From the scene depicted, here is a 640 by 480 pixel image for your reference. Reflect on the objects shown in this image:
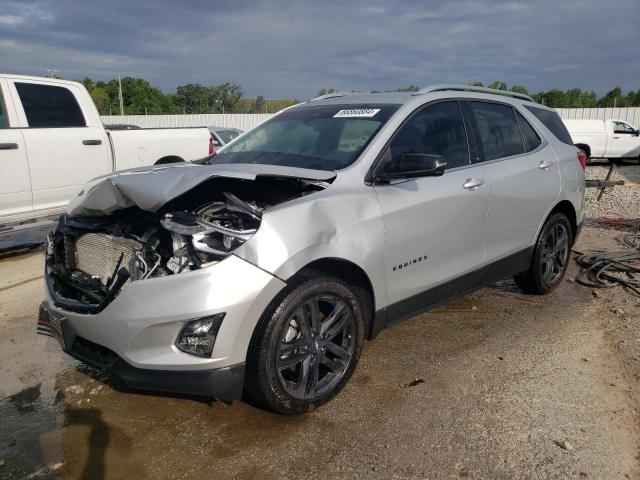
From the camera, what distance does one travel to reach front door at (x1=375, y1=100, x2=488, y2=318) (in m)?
3.32

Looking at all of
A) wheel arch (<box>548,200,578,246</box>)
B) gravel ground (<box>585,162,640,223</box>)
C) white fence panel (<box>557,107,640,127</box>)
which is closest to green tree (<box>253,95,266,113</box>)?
white fence panel (<box>557,107,640,127</box>)

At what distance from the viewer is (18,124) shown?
6.36 metres

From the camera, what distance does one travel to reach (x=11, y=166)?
6.23 metres

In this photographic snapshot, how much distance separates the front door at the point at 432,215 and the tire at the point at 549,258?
1022 mm

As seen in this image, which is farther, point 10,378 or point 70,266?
point 10,378

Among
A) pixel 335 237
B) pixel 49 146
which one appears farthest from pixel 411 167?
pixel 49 146

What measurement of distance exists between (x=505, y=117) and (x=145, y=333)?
3481mm

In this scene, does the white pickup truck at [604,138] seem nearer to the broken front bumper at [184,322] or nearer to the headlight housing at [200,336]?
the broken front bumper at [184,322]

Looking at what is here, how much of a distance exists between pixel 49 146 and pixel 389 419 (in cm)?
554

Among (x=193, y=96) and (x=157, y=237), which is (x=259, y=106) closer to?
(x=193, y=96)

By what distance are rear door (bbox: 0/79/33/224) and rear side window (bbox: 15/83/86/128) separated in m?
0.20

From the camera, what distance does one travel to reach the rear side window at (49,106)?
6.50 meters

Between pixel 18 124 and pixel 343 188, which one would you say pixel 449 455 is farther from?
pixel 18 124

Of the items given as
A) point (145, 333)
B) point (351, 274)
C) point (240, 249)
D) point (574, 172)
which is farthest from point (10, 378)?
point (574, 172)
